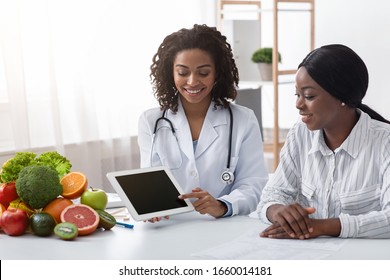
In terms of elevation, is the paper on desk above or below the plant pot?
below

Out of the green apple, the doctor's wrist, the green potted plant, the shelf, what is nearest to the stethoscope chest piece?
Result: the doctor's wrist

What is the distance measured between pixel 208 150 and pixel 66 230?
2.65 feet

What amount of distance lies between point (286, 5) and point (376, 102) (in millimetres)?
938

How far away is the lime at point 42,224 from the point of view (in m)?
2.10

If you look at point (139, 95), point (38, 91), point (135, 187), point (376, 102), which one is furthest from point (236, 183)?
point (376, 102)

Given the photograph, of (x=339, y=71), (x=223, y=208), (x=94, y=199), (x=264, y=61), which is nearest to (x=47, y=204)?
(x=94, y=199)

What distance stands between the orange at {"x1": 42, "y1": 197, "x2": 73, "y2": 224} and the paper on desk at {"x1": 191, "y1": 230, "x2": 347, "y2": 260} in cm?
50

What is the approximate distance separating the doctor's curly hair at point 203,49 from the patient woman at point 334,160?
56 cm

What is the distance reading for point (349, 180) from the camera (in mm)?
2104

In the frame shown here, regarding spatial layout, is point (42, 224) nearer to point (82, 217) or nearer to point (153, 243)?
point (82, 217)

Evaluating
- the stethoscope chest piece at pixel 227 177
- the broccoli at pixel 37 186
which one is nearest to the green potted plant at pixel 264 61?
the stethoscope chest piece at pixel 227 177

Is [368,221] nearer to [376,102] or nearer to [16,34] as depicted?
[16,34]

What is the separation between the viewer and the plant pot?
468 cm

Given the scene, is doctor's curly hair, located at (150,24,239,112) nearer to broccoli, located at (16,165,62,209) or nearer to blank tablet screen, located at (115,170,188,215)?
blank tablet screen, located at (115,170,188,215)
